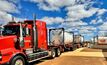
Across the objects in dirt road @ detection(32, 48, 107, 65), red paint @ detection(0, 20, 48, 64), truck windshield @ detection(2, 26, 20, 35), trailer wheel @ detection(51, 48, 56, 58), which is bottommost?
dirt road @ detection(32, 48, 107, 65)

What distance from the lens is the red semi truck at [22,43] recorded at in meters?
13.5

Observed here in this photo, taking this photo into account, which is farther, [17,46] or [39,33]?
[39,33]

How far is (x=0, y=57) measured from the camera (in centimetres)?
1284

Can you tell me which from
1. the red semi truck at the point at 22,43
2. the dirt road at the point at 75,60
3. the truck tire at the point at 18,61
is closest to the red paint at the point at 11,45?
the red semi truck at the point at 22,43

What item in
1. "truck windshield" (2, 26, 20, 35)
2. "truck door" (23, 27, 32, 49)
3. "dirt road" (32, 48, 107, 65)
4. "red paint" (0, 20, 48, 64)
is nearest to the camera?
"red paint" (0, 20, 48, 64)

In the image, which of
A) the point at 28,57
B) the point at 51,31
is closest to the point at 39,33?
the point at 28,57

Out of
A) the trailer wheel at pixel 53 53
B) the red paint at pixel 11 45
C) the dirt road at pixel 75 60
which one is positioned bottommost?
the dirt road at pixel 75 60

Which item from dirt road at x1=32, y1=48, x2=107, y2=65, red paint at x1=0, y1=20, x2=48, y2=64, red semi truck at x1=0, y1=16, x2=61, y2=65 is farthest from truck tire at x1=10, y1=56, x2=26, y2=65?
dirt road at x1=32, y1=48, x2=107, y2=65

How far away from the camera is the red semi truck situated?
13.5 m

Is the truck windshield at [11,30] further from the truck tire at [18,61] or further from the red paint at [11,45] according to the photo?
the truck tire at [18,61]

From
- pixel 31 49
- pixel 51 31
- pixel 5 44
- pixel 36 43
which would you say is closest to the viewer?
pixel 5 44

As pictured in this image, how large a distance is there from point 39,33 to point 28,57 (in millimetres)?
3512

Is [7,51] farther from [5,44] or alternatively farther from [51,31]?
[51,31]

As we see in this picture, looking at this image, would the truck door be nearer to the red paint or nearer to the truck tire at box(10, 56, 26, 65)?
the red paint
